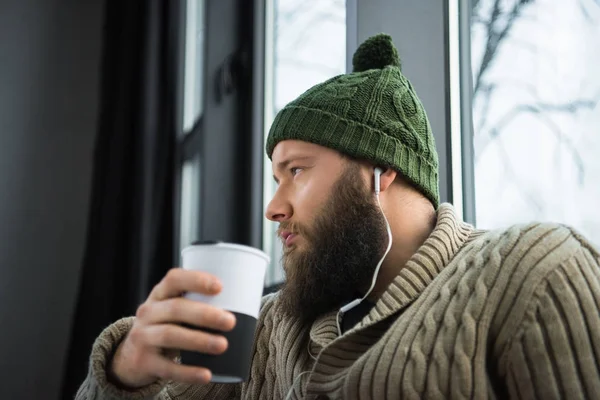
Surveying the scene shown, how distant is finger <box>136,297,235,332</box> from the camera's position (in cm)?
79

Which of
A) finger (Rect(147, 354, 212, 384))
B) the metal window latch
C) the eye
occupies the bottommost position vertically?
finger (Rect(147, 354, 212, 384))

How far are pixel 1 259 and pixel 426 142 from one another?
6.91ft

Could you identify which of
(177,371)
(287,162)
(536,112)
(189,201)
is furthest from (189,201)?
(177,371)

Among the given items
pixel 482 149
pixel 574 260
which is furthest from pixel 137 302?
pixel 574 260

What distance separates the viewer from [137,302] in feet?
7.60

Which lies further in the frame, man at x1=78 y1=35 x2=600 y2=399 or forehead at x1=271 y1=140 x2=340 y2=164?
forehead at x1=271 y1=140 x2=340 y2=164

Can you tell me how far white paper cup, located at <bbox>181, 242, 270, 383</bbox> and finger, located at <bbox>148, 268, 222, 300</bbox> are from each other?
0.5 inches

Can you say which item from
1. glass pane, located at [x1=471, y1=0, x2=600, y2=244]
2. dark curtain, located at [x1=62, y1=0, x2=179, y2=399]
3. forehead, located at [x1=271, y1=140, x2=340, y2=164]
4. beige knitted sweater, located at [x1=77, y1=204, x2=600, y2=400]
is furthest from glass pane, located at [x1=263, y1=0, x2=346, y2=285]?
beige knitted sweater, located at [x1=77, y1=204, x2=600, y2=400]

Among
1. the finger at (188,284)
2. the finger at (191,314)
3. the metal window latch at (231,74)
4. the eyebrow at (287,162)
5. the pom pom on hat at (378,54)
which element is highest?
the metal window latch at (231,74)

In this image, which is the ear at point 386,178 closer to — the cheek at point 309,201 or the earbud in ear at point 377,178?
the earbud in ear at point 377,178

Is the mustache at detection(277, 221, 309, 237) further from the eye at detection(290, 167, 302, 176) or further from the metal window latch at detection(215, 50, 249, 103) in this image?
the metal window latch at detection(215, 50, 249, 103)

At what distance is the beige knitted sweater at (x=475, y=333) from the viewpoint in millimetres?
821

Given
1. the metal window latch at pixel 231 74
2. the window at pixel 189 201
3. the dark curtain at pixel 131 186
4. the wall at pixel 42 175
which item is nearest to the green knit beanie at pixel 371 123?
the metal window latch at pixel 231 74

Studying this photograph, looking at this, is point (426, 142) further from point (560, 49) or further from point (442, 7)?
point (442, 7)
